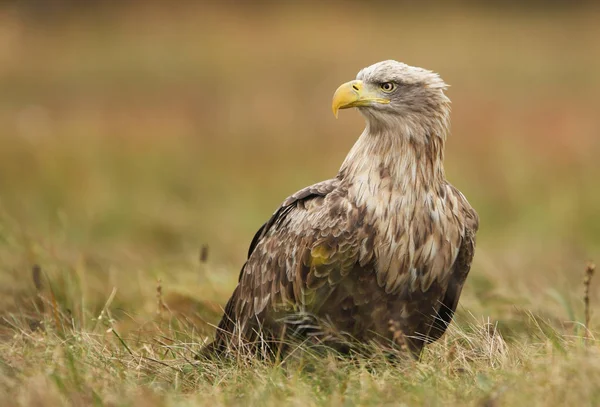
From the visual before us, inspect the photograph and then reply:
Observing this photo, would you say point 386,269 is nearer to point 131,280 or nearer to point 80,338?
point 80,338

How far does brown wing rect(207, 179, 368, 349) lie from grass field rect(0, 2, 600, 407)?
30cm

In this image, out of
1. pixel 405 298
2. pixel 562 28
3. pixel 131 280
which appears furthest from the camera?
pixel 562 28

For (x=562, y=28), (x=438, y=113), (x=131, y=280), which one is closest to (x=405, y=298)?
(x=438, y=113)

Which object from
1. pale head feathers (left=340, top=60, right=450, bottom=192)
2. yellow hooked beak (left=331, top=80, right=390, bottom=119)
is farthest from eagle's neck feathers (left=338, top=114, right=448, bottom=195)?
yellow hooked beak (left=331, top=80, right=390, bottom=119)

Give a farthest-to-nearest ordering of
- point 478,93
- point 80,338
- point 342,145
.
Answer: point 478,93, point 342,145, point 80,338

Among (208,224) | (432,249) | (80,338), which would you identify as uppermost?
(432,249)

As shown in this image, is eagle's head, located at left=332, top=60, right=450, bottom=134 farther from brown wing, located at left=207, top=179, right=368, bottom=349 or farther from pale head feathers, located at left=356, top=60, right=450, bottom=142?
brown wing, located at left=207, top=179, right=368, bottom=349

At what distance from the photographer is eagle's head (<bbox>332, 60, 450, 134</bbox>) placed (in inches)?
194

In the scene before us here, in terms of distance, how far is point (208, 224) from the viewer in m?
10.1

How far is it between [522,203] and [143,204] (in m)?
4.23

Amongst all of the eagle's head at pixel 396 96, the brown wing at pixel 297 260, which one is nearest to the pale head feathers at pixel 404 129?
the eagle's head at pixel 396 96

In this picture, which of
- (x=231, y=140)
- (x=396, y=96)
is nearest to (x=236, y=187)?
(x=231, y=140)

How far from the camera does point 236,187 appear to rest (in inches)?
493

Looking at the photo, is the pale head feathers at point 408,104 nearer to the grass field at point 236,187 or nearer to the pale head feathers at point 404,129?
the pale head feathers at point 404,129
